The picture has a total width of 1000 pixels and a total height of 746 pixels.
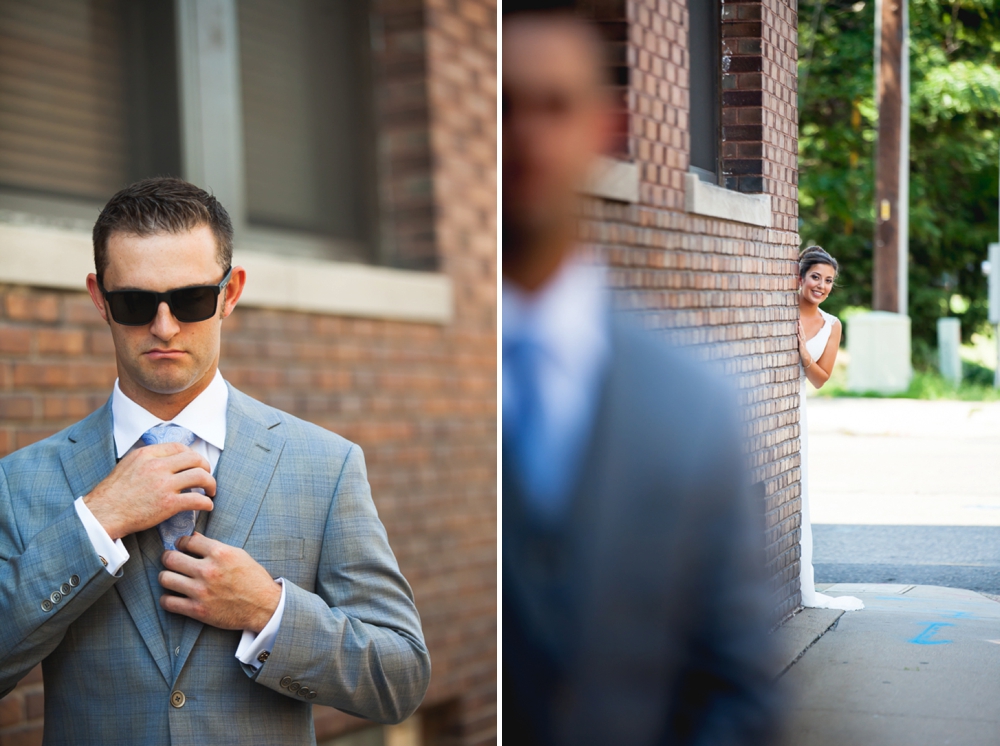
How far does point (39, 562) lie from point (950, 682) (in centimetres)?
188

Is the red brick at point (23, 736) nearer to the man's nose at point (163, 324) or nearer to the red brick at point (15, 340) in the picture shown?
the red brick at point (15, 340)

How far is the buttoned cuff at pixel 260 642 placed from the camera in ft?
5.64

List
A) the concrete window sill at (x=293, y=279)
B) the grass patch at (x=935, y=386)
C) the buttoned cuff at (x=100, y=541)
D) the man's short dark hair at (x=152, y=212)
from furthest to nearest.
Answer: the grass patch at (x=935, y=386)
the concrete window sill at (x=293, y=279)
the man's short dark hair at (x=152, y=212)
the buttoned cuff at (x=100, y=541)

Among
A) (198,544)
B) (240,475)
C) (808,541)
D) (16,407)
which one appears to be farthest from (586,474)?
(16,407)

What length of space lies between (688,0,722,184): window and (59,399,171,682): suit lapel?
1.50 m

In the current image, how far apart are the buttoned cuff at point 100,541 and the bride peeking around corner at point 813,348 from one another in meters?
1.58

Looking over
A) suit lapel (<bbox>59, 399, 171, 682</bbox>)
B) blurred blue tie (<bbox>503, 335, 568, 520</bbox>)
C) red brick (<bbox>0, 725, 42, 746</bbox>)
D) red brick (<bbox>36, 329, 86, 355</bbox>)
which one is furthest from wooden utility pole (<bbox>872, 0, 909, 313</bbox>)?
red brick (<bbox>0, 725, 42, 746</bbox>)

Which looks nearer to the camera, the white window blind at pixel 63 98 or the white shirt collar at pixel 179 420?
the white shirt collar at pixel 179 420

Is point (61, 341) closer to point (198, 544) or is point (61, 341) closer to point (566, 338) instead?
point (198, 544)

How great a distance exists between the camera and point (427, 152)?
2.80m

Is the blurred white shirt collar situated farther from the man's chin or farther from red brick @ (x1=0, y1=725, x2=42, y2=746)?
red brick @ (x1=0, y1=725, x2=42, y2=746)

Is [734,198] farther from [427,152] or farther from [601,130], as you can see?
[427,152]

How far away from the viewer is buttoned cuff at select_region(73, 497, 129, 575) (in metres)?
1.66

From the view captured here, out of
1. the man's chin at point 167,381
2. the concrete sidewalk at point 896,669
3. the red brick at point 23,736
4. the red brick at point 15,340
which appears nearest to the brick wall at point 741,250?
the concrete sidewalk at point 896,669
